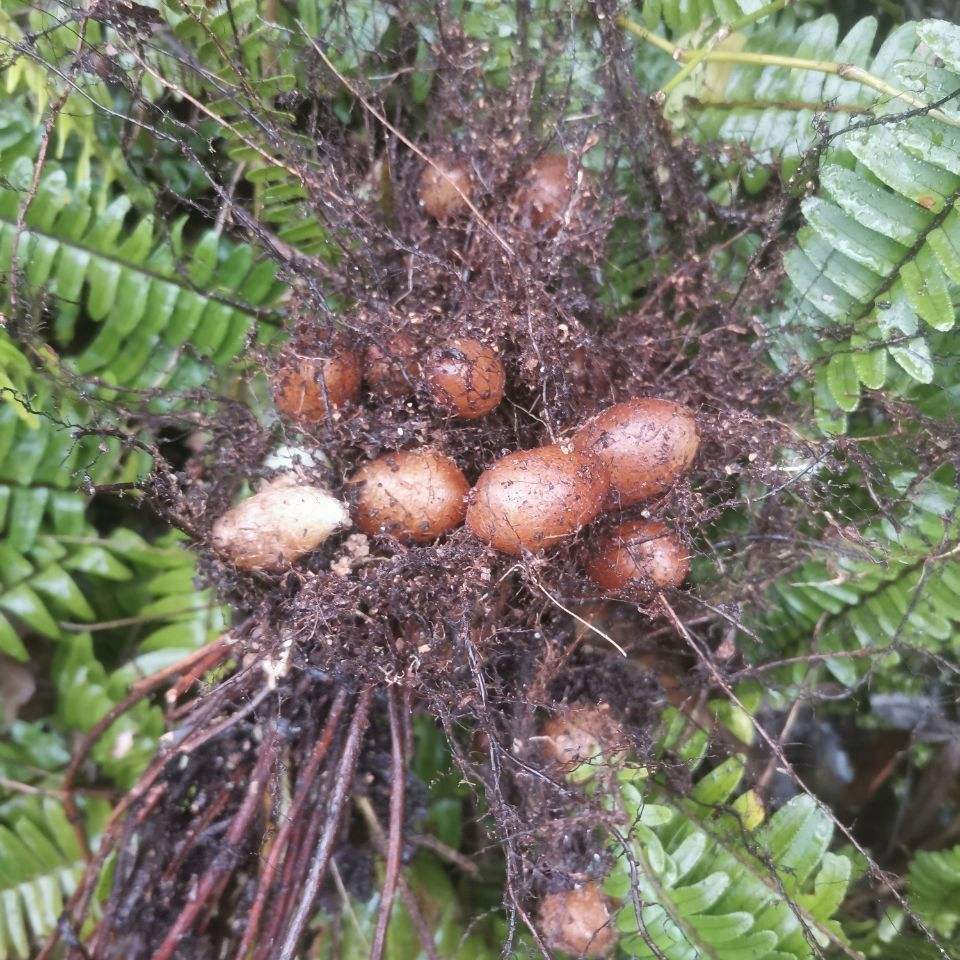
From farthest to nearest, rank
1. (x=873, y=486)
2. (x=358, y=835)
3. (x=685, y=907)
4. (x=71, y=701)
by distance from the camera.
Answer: (x=71, y=701) < (x=358, y=835) < (x=873, y=486) < (x=685, y=907)

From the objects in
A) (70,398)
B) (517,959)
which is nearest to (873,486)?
(517,959)

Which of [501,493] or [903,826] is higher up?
[501,493]

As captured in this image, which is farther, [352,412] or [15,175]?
[15,175]

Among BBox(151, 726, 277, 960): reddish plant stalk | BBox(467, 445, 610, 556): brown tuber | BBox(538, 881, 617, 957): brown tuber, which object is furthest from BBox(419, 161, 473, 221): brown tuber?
BBox(538, 881, 617, 957): brown tuber

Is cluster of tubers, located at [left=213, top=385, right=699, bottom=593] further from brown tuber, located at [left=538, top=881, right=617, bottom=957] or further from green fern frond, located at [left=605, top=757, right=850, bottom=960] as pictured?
brown tuber, located at [left=538, top=881, right=617, bottom=957]

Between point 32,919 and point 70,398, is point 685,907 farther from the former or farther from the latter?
point 70,398

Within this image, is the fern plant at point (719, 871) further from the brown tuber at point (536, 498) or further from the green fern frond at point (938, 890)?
the brown tuber at point (536, 498)

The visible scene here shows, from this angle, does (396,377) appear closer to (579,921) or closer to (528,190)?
(528,190)
